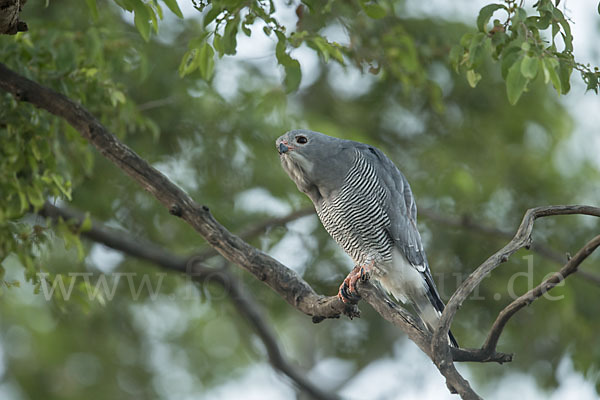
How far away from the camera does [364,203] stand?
499cm

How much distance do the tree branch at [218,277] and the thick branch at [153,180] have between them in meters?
1.95

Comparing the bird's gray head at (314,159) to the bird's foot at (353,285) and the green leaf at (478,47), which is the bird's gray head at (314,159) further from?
the green leaf at (478,47)

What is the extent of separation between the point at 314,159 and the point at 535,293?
2049mm

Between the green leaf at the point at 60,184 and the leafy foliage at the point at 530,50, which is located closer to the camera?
the leafy foliage at the point at 530,50

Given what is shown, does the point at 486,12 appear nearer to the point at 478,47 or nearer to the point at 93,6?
the point at 478,47

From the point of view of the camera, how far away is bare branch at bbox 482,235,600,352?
11.5ft

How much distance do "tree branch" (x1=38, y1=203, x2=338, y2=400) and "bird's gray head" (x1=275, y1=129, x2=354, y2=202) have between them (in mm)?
1974

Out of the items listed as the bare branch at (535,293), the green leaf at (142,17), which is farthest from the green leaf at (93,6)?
the bare branch at (535,293)

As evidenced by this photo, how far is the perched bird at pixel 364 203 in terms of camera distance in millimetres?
4980

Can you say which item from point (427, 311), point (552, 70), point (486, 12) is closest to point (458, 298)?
point (552, 70)

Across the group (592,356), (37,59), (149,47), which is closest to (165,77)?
(149,47)

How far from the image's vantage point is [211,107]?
820 centimetres

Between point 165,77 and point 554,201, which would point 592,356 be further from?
point 165,77

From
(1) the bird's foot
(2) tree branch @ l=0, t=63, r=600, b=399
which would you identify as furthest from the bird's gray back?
(2) tree branch @ l=0, t=63, r=600, b=399
